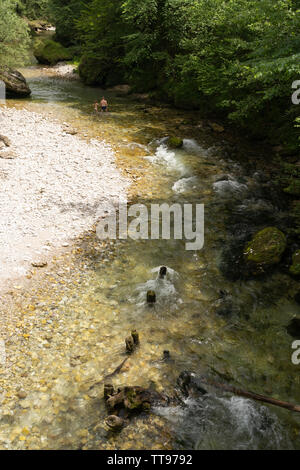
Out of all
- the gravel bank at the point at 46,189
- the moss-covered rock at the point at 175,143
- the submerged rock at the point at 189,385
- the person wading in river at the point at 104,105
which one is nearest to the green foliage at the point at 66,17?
the person wading in river at the point at 104,105

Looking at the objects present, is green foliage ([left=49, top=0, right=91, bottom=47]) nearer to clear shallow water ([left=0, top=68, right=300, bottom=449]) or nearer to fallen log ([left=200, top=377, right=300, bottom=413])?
clear shallow water ([left=0, top=68, right=300, bottom=449])

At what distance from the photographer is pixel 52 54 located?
43.4m

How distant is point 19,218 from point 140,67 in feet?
76.2

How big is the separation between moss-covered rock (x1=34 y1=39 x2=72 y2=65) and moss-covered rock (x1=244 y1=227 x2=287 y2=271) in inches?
1687

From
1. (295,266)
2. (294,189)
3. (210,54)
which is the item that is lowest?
(295,266)

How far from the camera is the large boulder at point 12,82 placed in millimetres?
26523

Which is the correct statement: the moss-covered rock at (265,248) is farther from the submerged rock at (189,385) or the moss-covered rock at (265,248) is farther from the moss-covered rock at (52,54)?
the moss-covered rock at (52,54)

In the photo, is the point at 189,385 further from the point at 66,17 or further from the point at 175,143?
the point at 66,17

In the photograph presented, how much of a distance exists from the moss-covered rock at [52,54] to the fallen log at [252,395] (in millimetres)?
46962

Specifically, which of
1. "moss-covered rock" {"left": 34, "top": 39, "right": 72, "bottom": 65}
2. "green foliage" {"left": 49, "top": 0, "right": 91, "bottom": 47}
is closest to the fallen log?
"moss-covered rock" {"left": 34, "top": 39, "right": 72, "bottom": 65}

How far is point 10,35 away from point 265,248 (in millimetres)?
26447

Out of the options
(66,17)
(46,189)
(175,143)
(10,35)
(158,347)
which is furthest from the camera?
(66,17)

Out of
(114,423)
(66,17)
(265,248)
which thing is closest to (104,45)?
(66,17)
